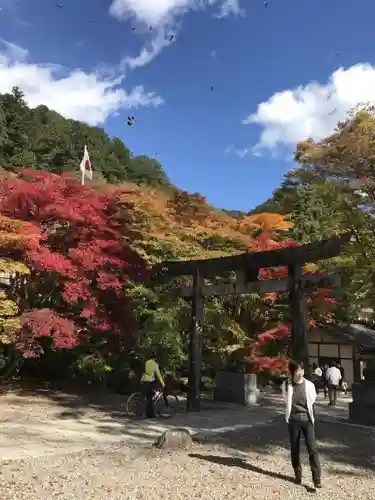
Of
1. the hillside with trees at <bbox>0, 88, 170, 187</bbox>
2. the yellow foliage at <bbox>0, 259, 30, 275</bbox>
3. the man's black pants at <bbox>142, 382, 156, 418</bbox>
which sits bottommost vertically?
the man's black pants at <bbox>142, 382, 156, 418</bbox>

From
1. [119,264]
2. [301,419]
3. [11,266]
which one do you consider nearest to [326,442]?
[301,419]

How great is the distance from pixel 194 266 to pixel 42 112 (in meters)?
50.8

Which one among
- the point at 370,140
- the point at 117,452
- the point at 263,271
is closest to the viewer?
the point at 117,452

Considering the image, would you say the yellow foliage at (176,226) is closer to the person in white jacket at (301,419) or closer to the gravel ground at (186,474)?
the gravel ground at (186,474)

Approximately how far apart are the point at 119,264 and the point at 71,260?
1.25 meters

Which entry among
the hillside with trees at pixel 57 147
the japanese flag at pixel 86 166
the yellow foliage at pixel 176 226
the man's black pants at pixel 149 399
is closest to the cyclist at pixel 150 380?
the man's black pants at pixel 149 399

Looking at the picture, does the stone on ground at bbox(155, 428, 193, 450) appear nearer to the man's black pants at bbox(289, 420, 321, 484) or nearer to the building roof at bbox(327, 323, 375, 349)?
the man's black pants at bbox(289, 420, 321, 484)

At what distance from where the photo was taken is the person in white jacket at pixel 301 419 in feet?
18.6

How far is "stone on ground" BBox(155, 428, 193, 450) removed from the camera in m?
7.15

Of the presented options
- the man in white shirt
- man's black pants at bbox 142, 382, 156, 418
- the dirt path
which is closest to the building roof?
the man in white shirt

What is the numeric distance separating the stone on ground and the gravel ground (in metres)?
0.17

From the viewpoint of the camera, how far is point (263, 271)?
17.0m

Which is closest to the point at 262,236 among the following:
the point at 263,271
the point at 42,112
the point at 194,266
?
the point at 263,271

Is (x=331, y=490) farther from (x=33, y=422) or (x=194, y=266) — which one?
(x=194, y=266)
